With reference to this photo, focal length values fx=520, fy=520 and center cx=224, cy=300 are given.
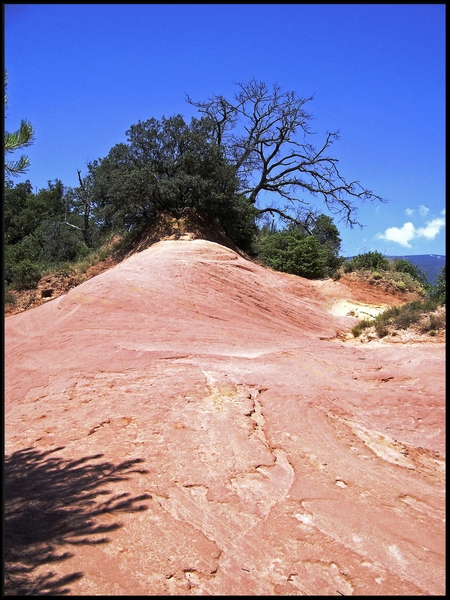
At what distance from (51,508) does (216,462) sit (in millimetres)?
1694

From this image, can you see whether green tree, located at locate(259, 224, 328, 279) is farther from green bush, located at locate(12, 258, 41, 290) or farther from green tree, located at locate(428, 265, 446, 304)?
green bush, located at locate(12, 258, 41, 290)

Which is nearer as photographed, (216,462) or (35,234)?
(216,462)

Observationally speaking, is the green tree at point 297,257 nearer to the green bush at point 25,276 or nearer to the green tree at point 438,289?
the green tree at point 438,289

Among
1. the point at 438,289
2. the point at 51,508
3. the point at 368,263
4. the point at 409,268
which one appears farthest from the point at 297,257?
the point at 51,508

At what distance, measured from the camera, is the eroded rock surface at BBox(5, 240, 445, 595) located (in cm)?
388

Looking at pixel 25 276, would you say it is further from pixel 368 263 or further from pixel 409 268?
pixel 409 268

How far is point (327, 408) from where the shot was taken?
6906 millimetres

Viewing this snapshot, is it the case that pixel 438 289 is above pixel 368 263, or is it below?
below

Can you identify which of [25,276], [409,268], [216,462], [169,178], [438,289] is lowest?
[216,462]

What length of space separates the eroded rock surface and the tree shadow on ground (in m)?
0.02

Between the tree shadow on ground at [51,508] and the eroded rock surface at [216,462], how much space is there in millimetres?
16

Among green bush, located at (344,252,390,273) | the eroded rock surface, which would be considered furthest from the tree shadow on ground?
green bush, located at (344,252,390,273)

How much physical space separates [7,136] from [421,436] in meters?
7.16

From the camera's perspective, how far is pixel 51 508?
14.7 ft
